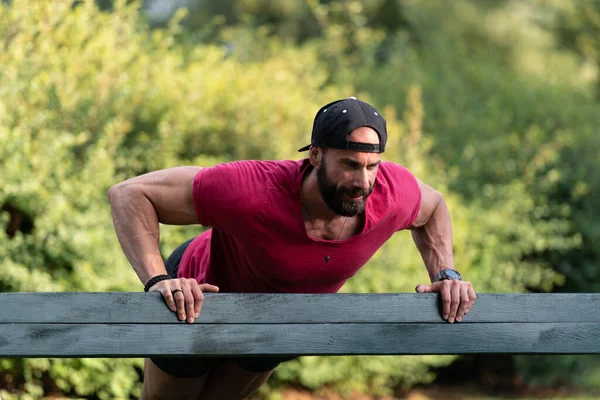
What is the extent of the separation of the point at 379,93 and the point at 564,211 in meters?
2.80

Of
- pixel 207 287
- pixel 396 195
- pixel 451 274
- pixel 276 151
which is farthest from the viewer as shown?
pixel 276 151

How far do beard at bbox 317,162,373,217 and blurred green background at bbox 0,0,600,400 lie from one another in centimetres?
88

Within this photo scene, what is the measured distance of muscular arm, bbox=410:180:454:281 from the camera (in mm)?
3559

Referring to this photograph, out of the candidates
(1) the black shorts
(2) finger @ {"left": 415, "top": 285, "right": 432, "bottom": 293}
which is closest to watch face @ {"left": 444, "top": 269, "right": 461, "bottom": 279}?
(2) finger @ {"left": 415, "top": 285, "right": 432, "bottom": 293}

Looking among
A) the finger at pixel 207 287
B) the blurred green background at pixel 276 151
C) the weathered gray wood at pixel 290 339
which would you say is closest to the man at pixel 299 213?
the finger at pixel 207 287

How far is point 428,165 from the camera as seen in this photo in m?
8.11

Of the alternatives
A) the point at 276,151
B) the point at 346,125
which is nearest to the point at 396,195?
the point at 346,125

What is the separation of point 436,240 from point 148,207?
120 cm

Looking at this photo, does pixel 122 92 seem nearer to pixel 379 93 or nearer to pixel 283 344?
pixel 283 344

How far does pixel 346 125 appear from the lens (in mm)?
3014

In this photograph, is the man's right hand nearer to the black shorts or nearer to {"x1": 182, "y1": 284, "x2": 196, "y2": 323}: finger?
{"x1": 182, "y1": 284, "x2": 196, "y2": 323}: finger

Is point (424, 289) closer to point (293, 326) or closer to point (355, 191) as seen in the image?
point (355, 191)

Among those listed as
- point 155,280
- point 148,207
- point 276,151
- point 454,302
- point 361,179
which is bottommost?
point 276,151

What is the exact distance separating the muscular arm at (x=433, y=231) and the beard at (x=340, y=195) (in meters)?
0.54
